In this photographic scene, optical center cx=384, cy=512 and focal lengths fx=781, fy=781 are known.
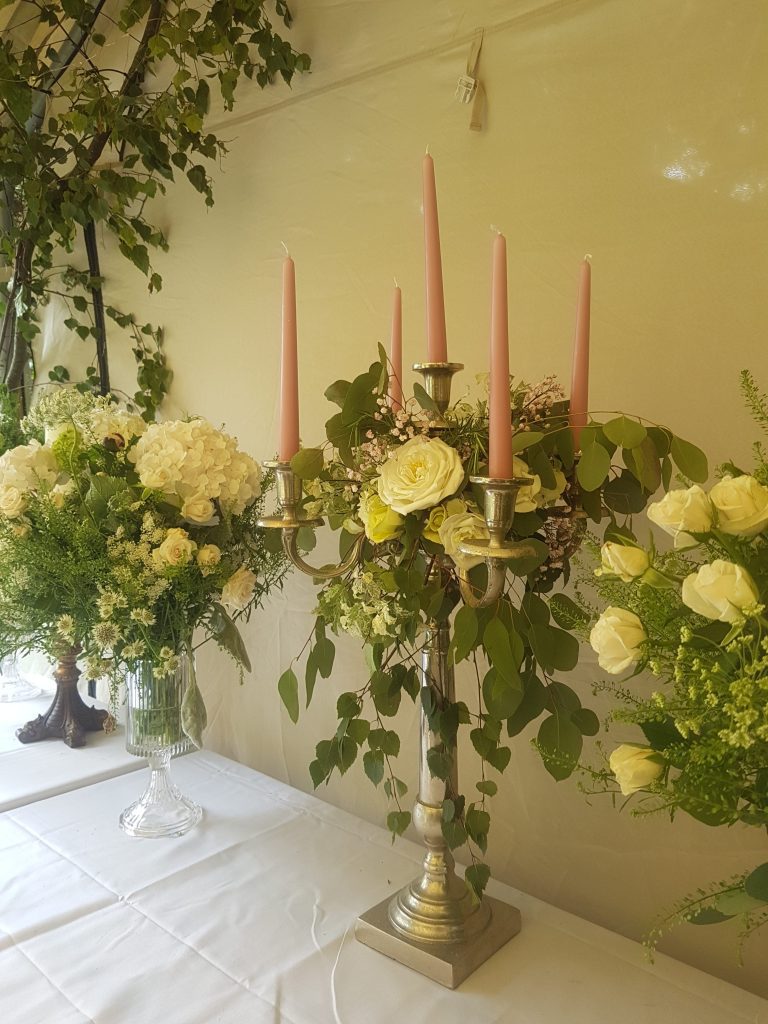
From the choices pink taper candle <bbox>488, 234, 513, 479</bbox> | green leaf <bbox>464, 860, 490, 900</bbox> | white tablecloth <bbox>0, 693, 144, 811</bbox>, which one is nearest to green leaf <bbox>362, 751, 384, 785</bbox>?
green leaf <bbox>464, 860, 490, 900</bbox>

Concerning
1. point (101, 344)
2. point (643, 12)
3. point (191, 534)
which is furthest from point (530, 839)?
point (101, 344)

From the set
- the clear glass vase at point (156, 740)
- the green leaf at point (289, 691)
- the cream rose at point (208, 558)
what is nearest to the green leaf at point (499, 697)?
the green leaf at point (289, 691)

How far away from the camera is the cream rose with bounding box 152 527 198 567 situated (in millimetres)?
958

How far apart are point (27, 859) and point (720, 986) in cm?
84

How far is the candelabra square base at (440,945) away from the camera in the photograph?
31.0 inches

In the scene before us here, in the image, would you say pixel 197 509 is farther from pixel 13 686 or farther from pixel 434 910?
pixel 13 686

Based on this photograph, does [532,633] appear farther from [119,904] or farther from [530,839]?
A: [119,904]

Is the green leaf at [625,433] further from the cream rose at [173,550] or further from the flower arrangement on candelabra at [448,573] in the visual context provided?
the cream rose at [173,550]

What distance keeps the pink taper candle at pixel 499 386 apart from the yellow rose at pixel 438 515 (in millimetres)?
72

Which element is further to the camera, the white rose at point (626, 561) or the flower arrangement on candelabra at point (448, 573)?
the flower arrangement on candelabra at point (448, 573)

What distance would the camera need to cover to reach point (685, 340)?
0.87m

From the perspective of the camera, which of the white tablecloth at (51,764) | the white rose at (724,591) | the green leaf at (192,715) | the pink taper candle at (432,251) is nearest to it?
the white rose at (724,591)

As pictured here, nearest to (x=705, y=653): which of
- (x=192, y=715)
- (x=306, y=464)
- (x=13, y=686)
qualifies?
(x=306, y=464)

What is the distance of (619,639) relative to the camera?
0.54 m
